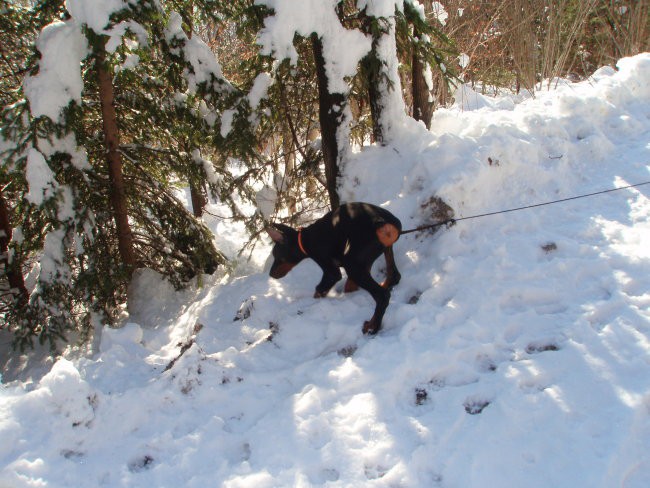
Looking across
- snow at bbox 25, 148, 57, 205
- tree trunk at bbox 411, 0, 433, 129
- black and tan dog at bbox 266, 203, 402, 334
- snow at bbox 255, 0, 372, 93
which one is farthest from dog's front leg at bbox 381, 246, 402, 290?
snow at bbox 25, 148, 57, 205

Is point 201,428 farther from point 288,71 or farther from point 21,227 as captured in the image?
point 288,71

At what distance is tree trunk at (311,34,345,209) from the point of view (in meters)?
6.25

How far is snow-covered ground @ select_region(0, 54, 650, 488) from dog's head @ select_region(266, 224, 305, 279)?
0.41 m

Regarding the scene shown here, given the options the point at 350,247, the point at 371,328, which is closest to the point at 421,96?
the point at 350,247

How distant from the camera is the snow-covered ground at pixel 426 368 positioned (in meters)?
3.04

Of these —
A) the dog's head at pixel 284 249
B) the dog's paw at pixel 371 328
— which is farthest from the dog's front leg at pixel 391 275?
the dog's head at pixel 284 249

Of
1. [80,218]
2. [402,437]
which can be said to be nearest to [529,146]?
[402,437]

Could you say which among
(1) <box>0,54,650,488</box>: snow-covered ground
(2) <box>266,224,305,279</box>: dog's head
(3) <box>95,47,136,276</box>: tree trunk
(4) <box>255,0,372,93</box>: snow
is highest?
(4) <box>255,0,372,93</box>: snow

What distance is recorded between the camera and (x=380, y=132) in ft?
21.4

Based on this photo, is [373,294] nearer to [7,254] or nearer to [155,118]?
[155,118]

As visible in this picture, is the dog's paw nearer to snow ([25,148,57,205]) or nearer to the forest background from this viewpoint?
the forest background

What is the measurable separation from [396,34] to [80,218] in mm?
5024

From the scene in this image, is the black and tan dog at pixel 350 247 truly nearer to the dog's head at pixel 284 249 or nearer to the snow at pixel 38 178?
the dog's head at pixel 284 249

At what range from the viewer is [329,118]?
644cm
